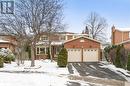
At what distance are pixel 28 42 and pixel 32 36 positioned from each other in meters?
0.84

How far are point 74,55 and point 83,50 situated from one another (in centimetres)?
164

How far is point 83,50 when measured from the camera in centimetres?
4975

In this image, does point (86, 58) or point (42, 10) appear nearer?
point (42, 10)

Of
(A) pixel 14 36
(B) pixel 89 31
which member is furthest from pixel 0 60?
(B) pixel 89 31

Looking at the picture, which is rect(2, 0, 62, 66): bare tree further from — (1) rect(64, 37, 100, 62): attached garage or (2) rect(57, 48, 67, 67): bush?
(1) rect(64, 37, 100, 62): attached garage

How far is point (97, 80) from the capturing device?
2220cm

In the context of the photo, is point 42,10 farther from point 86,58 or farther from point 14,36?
point 86,58

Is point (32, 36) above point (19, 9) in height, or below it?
below

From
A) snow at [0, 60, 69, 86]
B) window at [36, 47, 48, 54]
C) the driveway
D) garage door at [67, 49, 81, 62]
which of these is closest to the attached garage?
garage door at [67, 49, 81, 62]

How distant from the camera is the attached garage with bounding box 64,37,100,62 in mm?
49188

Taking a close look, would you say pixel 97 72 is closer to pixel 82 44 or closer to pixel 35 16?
pixel 35 16

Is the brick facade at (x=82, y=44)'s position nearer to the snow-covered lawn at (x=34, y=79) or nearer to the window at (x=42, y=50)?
the window at (x=42, y=50)

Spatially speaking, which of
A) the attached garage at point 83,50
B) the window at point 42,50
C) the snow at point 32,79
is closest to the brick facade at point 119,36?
the attached garage at point 83,50

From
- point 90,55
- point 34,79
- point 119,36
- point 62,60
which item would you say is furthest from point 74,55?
point 34,79
